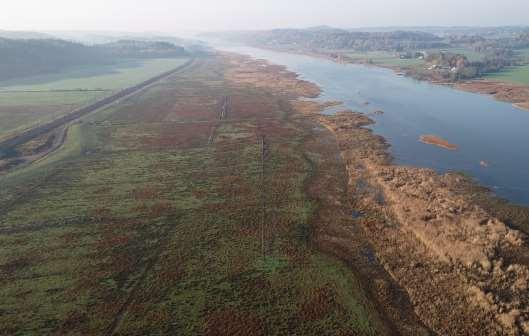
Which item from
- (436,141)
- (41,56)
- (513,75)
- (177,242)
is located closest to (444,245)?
(177,242)

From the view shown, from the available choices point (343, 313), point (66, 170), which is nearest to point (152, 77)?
point (66, 170)

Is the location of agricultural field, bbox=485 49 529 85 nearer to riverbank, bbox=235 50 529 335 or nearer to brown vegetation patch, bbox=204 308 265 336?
riverbank, bbox=235 50 529 335

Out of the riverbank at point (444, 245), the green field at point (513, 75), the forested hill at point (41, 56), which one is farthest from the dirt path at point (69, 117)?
the green field at point (513, 75)

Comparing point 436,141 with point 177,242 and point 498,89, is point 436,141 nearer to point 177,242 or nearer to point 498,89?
point 177,242

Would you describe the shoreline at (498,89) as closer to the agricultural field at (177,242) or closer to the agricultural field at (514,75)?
the agricultural field at (514,75)

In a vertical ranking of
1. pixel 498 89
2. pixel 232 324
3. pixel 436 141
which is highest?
pixel 498 89

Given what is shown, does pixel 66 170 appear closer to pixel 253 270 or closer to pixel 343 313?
pixel 253 270
